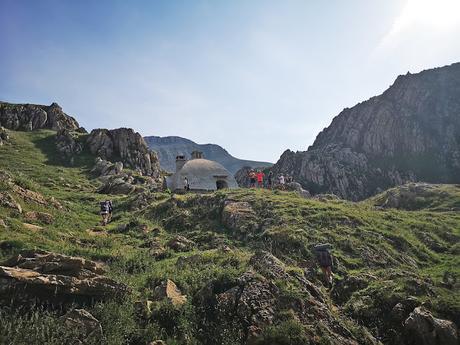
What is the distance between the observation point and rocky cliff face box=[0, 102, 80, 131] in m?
84.5

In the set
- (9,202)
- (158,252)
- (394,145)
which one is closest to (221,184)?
(158,252)

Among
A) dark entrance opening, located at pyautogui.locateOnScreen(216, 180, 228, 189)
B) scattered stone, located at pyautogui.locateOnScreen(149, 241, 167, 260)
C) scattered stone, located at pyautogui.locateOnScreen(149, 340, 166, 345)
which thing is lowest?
scattered stone, located at pyautogui.locateOnScreen(149, 340, 166, 345)

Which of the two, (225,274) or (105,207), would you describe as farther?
(105,207)

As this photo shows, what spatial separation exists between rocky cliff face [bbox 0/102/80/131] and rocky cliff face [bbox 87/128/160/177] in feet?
53.3

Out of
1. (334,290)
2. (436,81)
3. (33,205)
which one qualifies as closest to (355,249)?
(334,290)

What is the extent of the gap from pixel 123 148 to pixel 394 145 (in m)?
102

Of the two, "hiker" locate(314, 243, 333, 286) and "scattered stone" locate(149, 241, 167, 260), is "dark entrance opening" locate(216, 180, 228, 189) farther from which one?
"hiker" locate(314, 243, 333, 286)

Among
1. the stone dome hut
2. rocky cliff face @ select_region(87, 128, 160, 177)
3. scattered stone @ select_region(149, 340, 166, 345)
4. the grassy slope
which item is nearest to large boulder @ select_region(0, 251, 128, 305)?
the grassy slope

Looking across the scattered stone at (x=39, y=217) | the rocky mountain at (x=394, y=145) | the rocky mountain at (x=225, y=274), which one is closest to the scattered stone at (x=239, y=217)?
the rocky mountain at (x=225, y=274)

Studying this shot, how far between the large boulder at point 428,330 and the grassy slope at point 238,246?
3.96 feet

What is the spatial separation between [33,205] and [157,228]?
8031mm

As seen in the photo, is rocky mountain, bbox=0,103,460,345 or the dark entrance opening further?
the dark entrance opening

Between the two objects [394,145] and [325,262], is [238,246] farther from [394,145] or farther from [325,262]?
[394,145]

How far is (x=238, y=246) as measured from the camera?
23391mm
